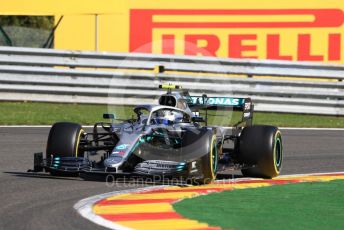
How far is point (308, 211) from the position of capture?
9.18 meters

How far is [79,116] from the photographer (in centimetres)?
1950

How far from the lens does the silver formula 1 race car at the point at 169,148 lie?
11102 mm

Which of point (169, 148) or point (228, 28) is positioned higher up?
point (228, 28)

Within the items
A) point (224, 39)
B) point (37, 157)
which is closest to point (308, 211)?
point (37, 157)

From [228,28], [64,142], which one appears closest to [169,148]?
[64,142]

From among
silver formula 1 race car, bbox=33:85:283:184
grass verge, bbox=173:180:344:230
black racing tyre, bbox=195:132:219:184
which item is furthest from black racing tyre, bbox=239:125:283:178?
grass verge, bbox=173:180:344:230

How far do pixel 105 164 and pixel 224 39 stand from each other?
12957 millimetres

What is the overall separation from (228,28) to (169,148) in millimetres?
12297

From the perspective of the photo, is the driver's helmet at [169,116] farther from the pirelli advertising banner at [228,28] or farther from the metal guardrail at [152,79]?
the pirelli advertising banner at [228,28]

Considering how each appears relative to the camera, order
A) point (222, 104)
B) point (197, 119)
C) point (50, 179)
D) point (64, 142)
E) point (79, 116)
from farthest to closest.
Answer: point (79, 116)
point (222, 104)
point (197, 119)
point (64, 142)
point (50, 179)

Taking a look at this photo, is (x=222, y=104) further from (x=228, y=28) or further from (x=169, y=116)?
(x=228, y=28)

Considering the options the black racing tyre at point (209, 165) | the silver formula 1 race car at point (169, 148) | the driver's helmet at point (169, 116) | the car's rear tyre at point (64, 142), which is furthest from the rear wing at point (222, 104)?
the car's rear tyre at point (64, 142)

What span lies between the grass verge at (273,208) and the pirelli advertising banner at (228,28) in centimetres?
1253

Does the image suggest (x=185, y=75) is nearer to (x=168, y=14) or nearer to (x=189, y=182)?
(x=168, y=14)
